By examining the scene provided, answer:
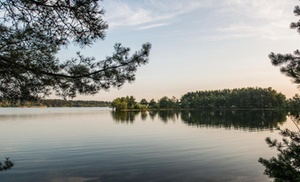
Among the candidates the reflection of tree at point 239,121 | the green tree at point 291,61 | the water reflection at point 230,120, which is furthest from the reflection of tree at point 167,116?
the green tree at point 291,61

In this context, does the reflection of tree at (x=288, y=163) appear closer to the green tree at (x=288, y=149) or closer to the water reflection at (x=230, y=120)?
the green tree at (x=288, y=149)

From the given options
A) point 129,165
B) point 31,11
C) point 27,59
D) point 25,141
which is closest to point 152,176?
point 129,165

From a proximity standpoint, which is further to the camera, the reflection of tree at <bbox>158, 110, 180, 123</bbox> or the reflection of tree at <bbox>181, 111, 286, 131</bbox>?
the reflection of tree at <bbox>158, 110, 180, 123</bbox>

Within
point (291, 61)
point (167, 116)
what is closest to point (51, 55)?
point (291, 61)

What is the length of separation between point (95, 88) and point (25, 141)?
30.6 metres

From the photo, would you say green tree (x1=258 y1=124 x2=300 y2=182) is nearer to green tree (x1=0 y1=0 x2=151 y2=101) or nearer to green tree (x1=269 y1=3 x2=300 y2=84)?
green tree (x1=269 y1=3 x2=300 y2=84)

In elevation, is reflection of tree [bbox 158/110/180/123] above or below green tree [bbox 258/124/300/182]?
below

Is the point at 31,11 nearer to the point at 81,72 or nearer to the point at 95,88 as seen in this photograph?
the point at 81,72

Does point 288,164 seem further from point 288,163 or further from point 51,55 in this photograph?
point 51,55

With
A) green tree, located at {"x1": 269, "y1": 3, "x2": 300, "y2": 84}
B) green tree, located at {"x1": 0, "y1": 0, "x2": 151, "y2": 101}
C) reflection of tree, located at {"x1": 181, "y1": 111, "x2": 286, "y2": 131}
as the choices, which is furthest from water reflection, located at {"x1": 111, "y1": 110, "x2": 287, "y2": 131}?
green tree, located at {"x1": 0, "y1": 0, "x2": 151, "y2": 101}

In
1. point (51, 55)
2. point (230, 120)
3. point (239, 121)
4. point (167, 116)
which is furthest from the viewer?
point (167, 116)

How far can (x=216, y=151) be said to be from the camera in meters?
28.9

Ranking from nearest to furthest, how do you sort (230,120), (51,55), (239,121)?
(51,55)
(239,121)
(230,120)

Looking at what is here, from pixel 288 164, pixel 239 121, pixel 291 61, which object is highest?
pixel 291 61
